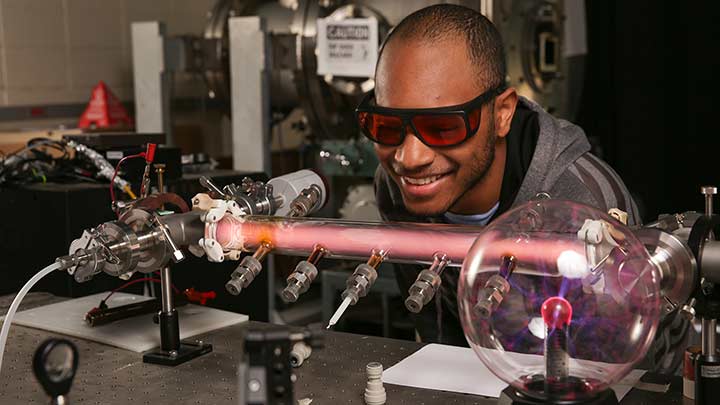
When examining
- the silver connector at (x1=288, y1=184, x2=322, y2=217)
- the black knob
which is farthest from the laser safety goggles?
the black knob

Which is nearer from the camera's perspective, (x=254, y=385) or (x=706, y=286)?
(x=254, y=385)

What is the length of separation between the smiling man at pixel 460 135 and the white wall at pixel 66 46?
85.4 inches

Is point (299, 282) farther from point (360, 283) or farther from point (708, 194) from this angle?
point (708, 194)

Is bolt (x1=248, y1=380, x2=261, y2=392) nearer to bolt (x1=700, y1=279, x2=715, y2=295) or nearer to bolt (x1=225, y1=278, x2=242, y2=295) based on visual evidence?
bolt (x1=225, y1=278, x2=242, y2=295)

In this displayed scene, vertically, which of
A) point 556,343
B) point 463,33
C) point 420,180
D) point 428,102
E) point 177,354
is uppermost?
point 463,33

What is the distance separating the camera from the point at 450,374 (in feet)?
3.99

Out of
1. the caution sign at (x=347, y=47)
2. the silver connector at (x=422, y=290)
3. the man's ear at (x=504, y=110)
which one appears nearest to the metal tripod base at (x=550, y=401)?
the silver connector at (x=422, y=290)

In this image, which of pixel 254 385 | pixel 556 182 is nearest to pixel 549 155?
pixel 556 182

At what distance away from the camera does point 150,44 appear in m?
3.31

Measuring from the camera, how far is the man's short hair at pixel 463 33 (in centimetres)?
137

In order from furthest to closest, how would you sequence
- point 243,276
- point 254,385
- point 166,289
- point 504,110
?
1. point 504,110
2. point 166,289
3. point 243,276
4. point 254,385

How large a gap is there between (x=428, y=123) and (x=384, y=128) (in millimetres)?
70

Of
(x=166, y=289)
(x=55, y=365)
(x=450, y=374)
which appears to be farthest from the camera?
(x=166, y=289)

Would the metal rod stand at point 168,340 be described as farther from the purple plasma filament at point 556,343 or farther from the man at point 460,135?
the purple plasma filament at point 556,343
